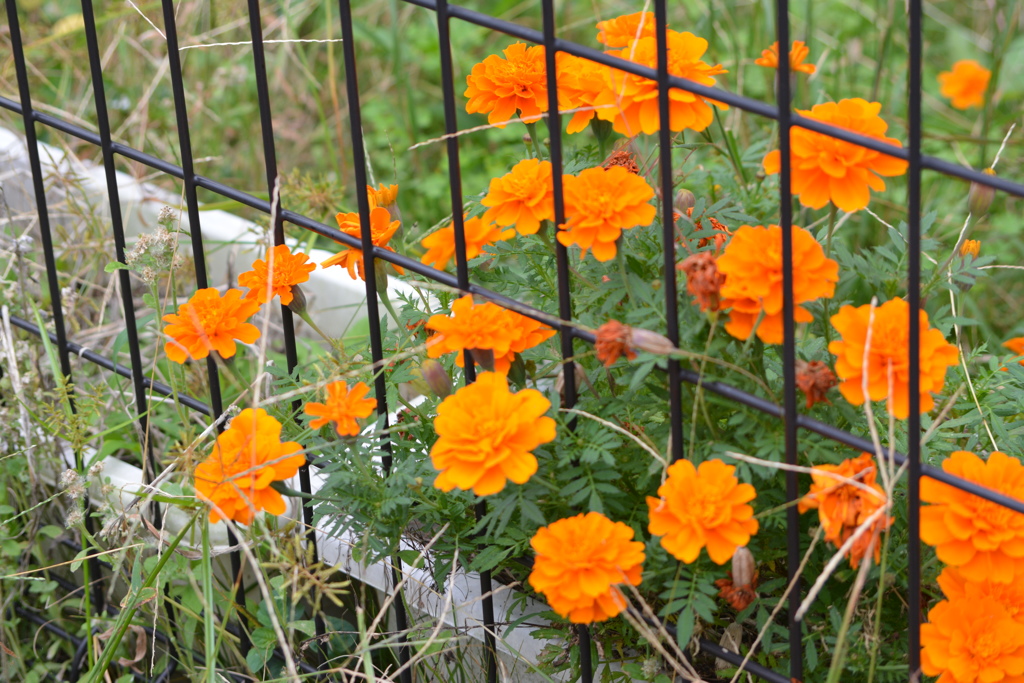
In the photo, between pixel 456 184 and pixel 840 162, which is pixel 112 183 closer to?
pixel 456 184

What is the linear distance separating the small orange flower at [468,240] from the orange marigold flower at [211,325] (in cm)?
18

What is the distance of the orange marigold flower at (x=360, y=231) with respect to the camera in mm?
1100

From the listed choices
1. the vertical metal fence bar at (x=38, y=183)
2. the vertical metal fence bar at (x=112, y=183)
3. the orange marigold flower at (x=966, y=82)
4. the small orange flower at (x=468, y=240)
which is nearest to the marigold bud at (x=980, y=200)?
the small orange flower at (x=468, y=240)

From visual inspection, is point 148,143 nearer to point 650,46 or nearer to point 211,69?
point 211,69

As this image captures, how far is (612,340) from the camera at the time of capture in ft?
2.86

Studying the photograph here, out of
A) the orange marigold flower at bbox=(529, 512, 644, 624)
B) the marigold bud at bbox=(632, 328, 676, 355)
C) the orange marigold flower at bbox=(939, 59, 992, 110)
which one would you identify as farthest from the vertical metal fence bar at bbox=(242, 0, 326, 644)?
the orange marigold flower at bbox=(939, 59, 992, 110)

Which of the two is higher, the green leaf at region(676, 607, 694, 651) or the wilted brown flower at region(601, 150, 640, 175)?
the wilted brown flower at region(601, 150, 640, 175)

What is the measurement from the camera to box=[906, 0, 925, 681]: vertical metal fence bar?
0.76 meters

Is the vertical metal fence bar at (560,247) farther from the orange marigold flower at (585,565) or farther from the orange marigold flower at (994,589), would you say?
the orange marigold flower at (994,589)

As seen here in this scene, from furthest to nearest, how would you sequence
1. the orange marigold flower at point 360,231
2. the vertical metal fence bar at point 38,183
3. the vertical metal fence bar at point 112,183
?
the vertical metal fence bar at point 38,183
the vertical metal fence bar at point 112,183
the orange marigold flower at point 360,231

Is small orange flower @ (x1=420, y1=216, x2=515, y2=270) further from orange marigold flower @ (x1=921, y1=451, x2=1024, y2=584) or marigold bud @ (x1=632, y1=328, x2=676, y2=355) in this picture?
orange marigold flower @ (x1=921, y1=451, x2=1024, y2=584)

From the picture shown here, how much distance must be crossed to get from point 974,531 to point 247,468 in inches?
23.7

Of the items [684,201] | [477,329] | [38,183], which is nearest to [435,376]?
[477,329]

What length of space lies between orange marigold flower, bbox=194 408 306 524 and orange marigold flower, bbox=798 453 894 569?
43 cm
